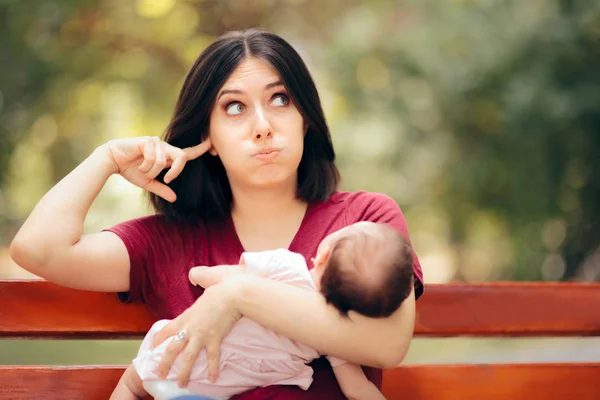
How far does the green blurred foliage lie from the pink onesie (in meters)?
4.00

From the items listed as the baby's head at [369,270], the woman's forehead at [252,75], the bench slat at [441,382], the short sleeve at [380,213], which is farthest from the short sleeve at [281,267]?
the bench slat at [441,382]

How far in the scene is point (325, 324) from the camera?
5.39ft

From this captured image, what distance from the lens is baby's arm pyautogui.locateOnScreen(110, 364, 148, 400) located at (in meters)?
1.88

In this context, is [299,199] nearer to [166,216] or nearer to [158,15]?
[166,216]

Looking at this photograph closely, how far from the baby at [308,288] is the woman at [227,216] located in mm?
39

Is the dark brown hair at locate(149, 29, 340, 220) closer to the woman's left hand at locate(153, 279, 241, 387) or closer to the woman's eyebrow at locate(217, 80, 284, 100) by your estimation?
the woman's eyebrow at locate(217, 80, 284, 100)

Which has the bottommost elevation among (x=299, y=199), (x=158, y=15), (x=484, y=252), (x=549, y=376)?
(x=484, y=252)

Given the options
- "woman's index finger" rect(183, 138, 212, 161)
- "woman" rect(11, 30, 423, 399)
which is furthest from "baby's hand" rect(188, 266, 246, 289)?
"woman's index finger" rect(183, 138, 212, 161)

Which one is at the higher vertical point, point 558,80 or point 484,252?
point 558,80

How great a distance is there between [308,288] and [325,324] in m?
0.12

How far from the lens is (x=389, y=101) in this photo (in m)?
6.28

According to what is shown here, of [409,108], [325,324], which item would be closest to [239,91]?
[325,324]

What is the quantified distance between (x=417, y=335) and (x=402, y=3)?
5.04 m

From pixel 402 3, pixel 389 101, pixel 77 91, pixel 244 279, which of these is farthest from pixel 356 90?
pixel 244 279
